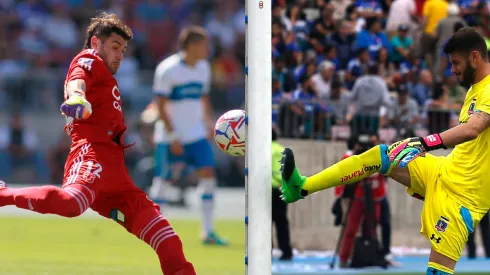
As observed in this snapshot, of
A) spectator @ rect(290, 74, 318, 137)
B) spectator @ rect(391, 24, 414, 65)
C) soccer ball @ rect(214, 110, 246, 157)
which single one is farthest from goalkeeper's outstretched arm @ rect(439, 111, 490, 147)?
spectator @ rect(391, 24, 414, 65)

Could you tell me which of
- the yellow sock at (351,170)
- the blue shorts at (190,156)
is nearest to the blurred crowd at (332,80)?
the blue shorts at (190,156)

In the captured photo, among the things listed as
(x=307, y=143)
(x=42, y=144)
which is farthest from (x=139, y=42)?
(x=307, y=143)

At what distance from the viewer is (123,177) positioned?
767 cm

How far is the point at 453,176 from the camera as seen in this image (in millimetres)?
7598

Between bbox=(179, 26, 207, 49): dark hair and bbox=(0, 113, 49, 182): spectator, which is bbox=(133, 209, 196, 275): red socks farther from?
bbox=(0, 113, 49, 182): spectator

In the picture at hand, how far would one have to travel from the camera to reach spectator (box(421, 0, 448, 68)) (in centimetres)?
1531

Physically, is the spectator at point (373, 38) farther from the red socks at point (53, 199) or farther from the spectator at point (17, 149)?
the red socks at point (53, 199)

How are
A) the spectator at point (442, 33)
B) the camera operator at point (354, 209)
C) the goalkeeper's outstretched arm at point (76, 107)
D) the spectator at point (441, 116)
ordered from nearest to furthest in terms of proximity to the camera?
1. the goalkeeper's outstretched arm at point (76, 107)
2. the camera operator at point (354, 209)
3. the spectator at point (441, 116)
4. the spectator at point (442, 33)

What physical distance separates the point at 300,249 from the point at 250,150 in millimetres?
6910

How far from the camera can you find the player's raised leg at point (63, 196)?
286 inches

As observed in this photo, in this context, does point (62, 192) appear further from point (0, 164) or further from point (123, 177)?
point (0, 164)

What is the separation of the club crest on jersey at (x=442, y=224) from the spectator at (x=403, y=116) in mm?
6309

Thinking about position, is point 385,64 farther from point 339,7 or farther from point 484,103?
point 484,103

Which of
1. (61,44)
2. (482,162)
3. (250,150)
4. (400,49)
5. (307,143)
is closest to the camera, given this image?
(250,150)
